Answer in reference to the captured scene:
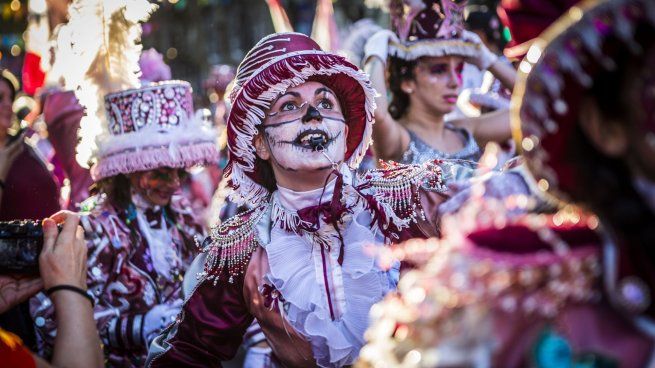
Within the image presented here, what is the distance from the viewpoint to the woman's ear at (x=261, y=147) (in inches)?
150

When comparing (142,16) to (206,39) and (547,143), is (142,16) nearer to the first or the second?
(547,143)

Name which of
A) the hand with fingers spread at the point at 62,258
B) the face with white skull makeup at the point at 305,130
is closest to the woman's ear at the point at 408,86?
the face with white skull makeup at the point at 305,130

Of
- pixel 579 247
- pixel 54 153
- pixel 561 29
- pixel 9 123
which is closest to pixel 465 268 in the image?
pixel 579 247

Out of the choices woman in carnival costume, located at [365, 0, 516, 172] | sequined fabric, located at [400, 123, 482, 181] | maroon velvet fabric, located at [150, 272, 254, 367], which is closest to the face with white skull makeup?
maroon velvet fabric, located at [150, 272, 254, 367]

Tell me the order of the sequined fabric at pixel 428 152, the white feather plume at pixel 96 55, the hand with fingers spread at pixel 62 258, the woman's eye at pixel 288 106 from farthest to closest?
1. the sequined fabric at pixel 428 152
2. the white feather plume at pixel 96 55
3. the woman's eye at pixel 288 106
4. the hand with fingers spread at pixel 62 258

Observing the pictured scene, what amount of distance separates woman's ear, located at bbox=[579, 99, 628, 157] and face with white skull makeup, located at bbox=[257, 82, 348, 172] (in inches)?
76.1

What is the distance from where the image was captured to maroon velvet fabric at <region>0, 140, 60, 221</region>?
17.8ft

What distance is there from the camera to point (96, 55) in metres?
5.45

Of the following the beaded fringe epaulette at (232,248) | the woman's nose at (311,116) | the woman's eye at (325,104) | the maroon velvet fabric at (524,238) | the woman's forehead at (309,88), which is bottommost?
the beaded fringe epaulette at (232,248)

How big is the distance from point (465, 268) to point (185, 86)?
12.9ft

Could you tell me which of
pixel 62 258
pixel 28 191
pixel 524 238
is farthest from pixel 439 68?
pixel 524 238

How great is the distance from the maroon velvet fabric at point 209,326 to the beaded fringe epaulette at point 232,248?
0.03 metres

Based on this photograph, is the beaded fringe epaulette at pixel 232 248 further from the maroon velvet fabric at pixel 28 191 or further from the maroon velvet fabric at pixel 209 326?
the maroon velvet fabric at pixel 28 191

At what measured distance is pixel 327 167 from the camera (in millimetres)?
3619
